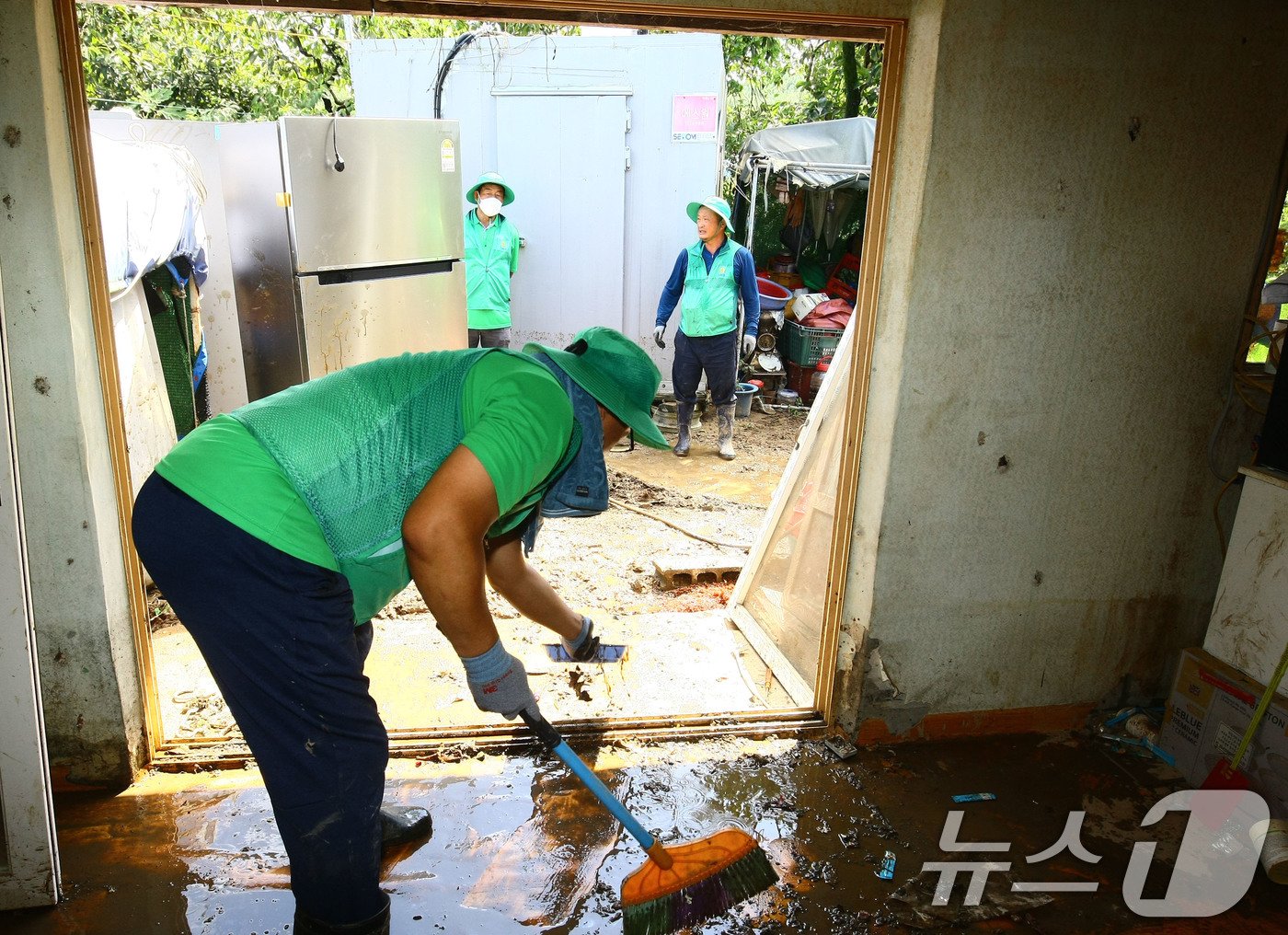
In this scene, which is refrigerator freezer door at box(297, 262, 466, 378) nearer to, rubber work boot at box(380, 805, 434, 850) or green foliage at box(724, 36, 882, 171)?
rubber work boot at box(380, 805, 434, 850)

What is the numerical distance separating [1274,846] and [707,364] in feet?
17.4

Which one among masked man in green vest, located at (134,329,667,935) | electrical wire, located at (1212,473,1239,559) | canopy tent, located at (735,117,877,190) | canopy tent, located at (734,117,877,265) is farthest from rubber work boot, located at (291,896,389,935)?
canopy tent, located at (735,117,877,190)

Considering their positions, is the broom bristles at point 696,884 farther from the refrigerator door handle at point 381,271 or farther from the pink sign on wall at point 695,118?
the pink sign on wall at point 695,118

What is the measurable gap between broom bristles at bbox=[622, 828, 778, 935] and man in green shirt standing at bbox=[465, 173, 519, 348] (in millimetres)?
5252

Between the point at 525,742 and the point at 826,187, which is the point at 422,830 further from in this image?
the point at 826,187

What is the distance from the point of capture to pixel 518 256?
8.27 metres

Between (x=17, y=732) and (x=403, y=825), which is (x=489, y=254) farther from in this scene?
(x=17, y=732)

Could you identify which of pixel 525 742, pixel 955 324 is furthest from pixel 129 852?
pixel 955 324

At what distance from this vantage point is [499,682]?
2066mm

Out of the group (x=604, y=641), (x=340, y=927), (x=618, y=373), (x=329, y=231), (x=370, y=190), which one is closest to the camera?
(x=340, y=927)

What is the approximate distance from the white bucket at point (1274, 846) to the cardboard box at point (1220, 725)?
103mm

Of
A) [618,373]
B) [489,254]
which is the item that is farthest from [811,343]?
[618,373]

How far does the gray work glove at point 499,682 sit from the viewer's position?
202cm

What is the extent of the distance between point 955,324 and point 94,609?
2.90m
